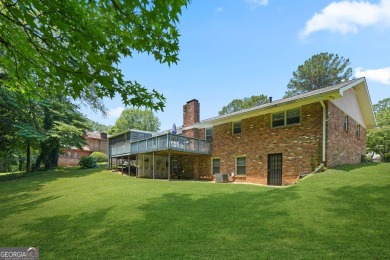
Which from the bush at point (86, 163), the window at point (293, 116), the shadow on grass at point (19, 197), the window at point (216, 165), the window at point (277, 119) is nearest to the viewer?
the shadow on grass at point (19, 197)

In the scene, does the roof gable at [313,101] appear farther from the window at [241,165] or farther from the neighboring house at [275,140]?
the window at [241,165]

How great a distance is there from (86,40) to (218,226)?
4.96 metres

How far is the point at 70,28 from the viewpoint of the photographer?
410cm

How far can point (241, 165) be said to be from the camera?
1831cm

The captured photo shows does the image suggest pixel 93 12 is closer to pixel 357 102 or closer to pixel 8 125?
pixel 357 102

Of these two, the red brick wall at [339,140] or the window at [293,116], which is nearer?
the red brick wall at [339,140]

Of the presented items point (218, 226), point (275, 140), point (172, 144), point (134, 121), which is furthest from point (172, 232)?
point (134, 121)

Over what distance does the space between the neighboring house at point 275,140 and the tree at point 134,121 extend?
39398mm

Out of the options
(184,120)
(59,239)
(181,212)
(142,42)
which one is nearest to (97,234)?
(59,239)

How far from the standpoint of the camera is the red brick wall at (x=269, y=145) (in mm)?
14086

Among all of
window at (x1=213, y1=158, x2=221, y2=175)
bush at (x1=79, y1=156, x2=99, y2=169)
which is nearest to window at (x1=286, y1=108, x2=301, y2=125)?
window at (x1=213, y1=158, x2=221, y2=175)

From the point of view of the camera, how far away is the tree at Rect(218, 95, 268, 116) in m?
47.3

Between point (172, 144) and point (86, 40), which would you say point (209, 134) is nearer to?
point (172, 144)

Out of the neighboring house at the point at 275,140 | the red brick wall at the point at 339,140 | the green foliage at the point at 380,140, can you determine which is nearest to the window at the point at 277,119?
the neighboring house at the point at 275,140
